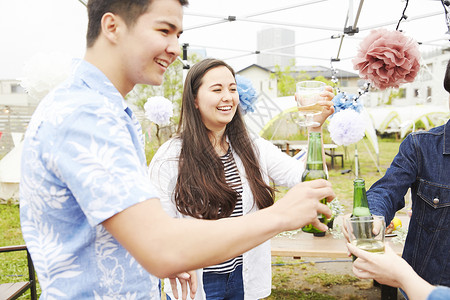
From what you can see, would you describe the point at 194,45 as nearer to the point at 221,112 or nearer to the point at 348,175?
the point at 221,112

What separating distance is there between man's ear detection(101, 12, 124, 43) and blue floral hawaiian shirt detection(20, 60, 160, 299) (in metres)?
0.11

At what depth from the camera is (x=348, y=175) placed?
12523 millimetres

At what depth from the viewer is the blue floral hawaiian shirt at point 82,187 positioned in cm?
85

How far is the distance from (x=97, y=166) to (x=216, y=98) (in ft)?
5.39

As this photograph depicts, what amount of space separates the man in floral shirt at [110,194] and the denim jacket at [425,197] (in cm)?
95

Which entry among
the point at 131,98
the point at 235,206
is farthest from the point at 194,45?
the point at 131,98

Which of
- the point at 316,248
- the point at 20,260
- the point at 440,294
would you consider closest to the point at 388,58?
the point at 440,294

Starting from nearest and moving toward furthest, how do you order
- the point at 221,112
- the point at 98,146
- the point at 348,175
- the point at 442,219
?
the point at 98,146
the point at 442,219
the point at 221,112
the point at 348,175

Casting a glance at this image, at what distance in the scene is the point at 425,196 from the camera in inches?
72.5

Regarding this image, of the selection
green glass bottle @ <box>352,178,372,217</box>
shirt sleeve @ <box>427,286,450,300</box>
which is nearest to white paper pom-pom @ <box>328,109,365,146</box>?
green glass bottle @ <box>352,178,372,217</box>

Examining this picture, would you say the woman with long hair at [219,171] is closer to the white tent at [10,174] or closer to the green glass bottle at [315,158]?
the green glass bottle at [315,158]

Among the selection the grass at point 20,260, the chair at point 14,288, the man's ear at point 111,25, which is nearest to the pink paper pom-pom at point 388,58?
the man's ear at point 111,25

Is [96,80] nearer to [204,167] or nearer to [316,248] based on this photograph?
[204,167]

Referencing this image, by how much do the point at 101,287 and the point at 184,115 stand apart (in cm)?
163
